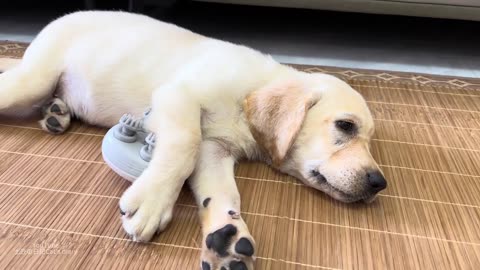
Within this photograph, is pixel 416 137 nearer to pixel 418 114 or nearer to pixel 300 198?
pixel 418 114

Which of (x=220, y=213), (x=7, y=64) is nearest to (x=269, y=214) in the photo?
(x=220, y=213)

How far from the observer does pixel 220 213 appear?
1.18 metres

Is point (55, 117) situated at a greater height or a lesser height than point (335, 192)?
lesser

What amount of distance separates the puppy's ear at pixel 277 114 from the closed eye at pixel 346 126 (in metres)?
0.10

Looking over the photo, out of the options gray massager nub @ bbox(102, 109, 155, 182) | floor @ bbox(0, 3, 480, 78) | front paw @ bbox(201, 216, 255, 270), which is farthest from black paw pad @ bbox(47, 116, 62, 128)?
floor @ bbox(0, 3, 480, 78)

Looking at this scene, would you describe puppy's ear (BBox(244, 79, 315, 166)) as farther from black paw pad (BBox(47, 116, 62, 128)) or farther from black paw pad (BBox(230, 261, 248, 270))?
black paw pad (BBox(47, 116, 62, 128))

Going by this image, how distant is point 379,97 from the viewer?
2141mm

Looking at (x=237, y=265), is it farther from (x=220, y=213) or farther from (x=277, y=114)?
(x=277, y=114)

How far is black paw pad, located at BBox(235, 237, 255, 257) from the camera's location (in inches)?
39.9

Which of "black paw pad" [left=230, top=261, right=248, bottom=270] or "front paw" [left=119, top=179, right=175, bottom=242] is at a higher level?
"black paw pad" [left=230, top=261, right=248, bottom=270]

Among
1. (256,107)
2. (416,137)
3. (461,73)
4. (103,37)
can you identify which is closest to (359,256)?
(256,107)

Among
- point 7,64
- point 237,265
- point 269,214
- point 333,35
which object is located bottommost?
point 333,35

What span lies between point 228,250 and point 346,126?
537mm

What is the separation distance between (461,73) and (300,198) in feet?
6.28
